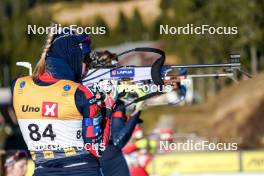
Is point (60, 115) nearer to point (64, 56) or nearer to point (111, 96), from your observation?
point (64, 56)

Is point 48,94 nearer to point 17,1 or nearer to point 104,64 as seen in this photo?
point 104,64

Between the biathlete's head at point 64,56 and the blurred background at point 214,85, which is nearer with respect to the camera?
the biathlete's head at point 64,56

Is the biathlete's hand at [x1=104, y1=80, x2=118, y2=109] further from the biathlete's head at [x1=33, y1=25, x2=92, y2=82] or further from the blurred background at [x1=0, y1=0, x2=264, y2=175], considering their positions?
the blurred background at [x1=0, y1=0, x2=264, y2=175]

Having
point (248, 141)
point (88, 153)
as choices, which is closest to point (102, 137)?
point (88, 153)

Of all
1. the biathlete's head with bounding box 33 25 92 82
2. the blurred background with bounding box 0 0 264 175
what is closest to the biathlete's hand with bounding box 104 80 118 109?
the biathlete's head with bounding box 33 25 92 82

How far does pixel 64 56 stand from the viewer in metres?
5.29

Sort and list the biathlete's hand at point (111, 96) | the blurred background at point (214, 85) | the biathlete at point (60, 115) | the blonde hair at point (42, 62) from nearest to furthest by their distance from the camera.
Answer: the biathlete at point (60, 115)
the blonde hair at point (42, 62)
the biathlete's hand at point (111, 96)
the blurred background at point (214, 85)

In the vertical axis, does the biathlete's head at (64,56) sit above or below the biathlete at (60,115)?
above

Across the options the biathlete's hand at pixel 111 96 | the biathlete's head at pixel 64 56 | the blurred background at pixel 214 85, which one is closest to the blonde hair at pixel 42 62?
the biathlete's head at pixel 64 56

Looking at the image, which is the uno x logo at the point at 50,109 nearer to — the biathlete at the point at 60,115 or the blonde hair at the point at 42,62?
the biathlete at the point at 60,115

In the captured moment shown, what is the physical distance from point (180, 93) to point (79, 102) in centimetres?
319

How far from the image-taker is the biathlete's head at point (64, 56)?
5.25 m

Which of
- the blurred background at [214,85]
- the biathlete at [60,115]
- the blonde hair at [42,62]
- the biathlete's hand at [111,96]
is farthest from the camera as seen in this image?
the blurred background at [214,85]

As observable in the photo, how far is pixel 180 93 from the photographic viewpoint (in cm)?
824
